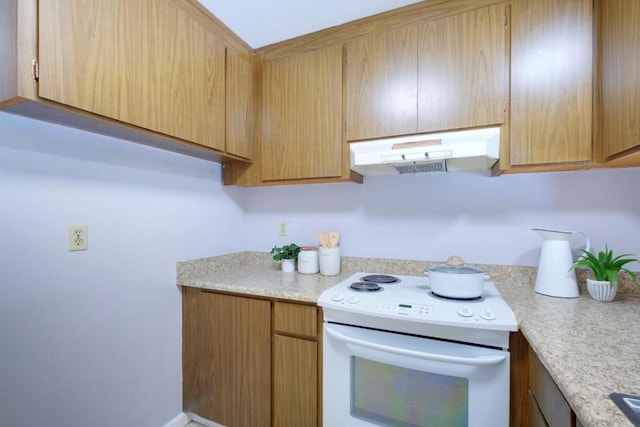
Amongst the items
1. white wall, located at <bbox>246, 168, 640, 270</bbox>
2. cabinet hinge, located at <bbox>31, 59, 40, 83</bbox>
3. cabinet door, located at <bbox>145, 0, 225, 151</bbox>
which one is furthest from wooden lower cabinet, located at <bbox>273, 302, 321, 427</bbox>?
cabinet hinge, located at <bbox>31, 59, 40, 83</bbox>

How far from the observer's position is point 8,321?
3.39ft

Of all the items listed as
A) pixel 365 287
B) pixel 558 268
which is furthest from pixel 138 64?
pixel 558 268

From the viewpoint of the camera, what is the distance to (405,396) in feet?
3.89

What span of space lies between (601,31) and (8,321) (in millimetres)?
2554

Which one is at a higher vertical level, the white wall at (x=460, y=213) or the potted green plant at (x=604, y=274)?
the white wall at (x=460, y=213)

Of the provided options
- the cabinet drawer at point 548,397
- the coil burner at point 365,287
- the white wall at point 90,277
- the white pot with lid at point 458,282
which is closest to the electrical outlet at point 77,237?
the white wall at point 90,277

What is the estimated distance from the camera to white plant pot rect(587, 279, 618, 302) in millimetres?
1229

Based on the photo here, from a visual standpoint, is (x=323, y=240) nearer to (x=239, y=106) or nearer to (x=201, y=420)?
(x=239, y=106)

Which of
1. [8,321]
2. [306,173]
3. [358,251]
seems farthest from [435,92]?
[8,321]

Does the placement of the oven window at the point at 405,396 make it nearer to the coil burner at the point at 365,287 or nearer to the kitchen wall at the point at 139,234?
the coil burner at the point at 365,287

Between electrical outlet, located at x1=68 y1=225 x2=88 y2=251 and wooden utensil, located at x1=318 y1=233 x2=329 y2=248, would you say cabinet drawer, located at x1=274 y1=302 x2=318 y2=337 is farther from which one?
electrical outlet, located at x1=68 y1=225 x2=88 y2=251

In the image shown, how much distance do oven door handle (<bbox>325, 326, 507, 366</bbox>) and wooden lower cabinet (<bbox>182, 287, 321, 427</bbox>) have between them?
Answer: 0.56 ft

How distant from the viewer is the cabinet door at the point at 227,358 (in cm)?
146

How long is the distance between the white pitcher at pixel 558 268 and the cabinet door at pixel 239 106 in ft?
5.49
